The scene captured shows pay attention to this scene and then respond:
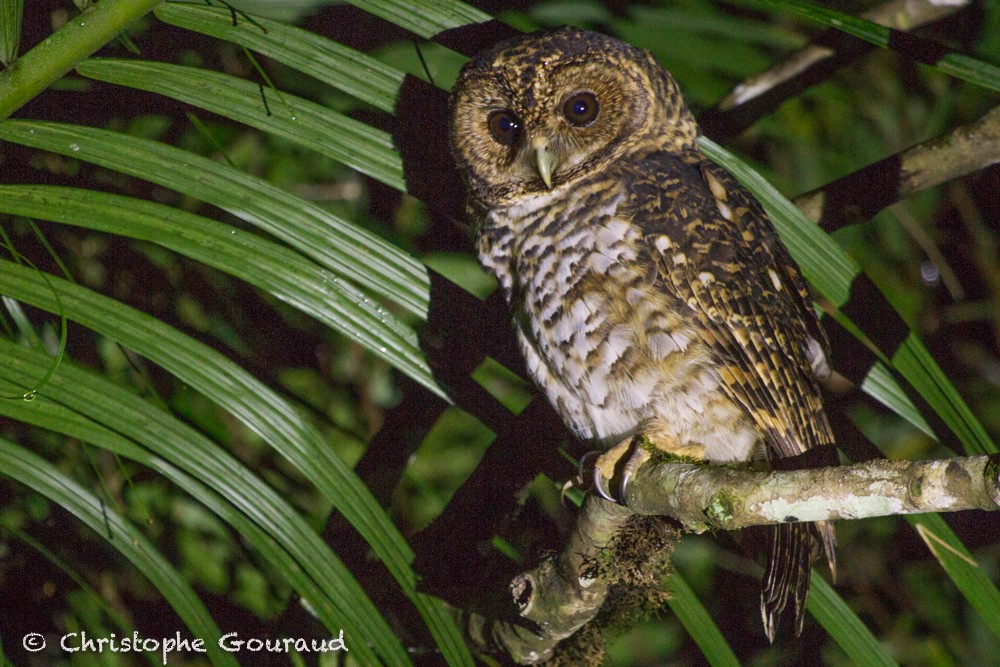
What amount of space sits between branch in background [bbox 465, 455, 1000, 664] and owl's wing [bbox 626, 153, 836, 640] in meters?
0.38

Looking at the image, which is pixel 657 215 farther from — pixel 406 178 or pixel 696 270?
pixel 406 178

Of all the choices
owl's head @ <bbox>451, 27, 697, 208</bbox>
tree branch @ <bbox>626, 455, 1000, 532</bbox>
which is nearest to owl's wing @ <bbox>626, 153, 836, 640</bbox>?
owl's head @ <bbox>451, 27, 697, 208</bbox>

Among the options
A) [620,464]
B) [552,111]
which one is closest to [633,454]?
[620,464]

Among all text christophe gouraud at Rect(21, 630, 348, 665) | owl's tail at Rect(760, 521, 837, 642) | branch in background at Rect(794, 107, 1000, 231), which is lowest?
owl's tail at Rect(760, 521, 837, 642)

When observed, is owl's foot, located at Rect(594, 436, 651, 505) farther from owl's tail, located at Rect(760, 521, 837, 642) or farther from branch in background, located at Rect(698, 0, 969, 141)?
branch in background, located at Rect(698, 0, 969, 141)

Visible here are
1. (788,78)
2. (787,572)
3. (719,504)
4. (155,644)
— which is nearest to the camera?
(719,504)

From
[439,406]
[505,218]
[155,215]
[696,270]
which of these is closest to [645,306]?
[696,270]

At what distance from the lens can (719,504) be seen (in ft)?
4.35

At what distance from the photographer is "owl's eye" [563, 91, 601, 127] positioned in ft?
6.62

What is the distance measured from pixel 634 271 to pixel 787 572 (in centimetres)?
70

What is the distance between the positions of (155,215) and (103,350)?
1308mm

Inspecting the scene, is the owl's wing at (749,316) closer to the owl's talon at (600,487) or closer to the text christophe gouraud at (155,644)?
the owl's talon at (600,487)

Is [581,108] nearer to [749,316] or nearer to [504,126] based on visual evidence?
[504,126]

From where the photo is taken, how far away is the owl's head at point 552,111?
1.98m
